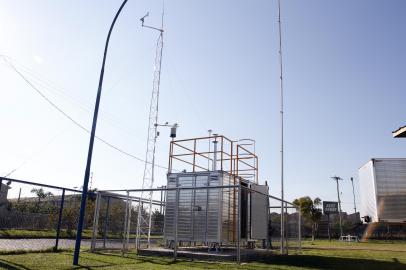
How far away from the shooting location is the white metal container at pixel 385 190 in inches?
409

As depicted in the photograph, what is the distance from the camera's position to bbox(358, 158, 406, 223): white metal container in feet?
34.1

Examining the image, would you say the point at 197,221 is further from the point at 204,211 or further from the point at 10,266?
the point at 10,266

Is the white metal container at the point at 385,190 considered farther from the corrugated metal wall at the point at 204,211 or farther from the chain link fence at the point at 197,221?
the corrugated metal wall at the point at 204,211

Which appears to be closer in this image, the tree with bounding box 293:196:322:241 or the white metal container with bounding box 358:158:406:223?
the white metal container with bounding box 358:158:406:223

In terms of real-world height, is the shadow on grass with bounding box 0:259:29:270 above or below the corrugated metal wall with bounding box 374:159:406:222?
below

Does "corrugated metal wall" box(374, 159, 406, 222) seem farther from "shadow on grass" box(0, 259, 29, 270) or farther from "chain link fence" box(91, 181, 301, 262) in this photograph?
"shadow on grass" box(0, 259, 29, 270)

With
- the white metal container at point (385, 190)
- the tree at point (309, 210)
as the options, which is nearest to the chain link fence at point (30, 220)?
the white metal container at point (385, 190)

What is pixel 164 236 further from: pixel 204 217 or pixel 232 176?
pixel 232 176

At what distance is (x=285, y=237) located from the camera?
51.5 ft

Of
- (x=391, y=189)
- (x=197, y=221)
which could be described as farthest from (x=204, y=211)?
(x=391, y=189)

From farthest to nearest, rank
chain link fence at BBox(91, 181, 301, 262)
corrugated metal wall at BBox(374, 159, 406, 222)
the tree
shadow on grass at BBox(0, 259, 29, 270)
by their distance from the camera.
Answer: the tree < chain link fence at BBox(91, 181, 301, 262) < corrugated metal wall at BBox(374, 159, 406, 222) < shadow on grass at BBox(0, 259, 29, 270)

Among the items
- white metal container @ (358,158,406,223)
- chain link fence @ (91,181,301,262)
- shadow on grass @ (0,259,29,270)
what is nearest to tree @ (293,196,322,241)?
chain link fence @ (91,181,301,262)

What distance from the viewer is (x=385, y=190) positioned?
10.9 m

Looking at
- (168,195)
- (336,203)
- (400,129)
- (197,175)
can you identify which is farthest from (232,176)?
(336,203)
